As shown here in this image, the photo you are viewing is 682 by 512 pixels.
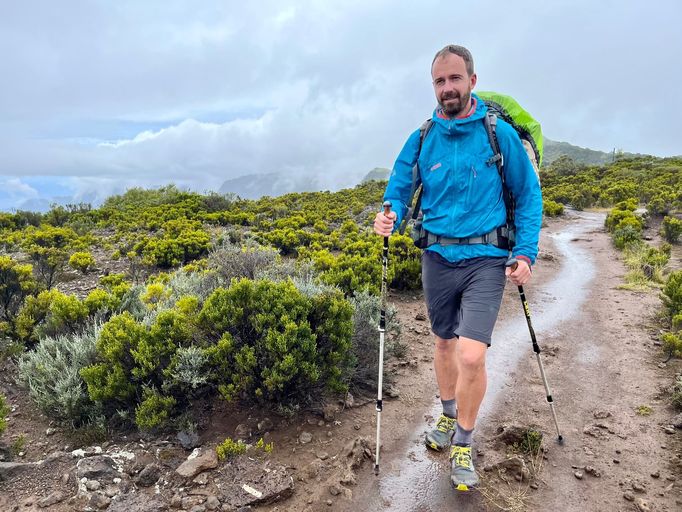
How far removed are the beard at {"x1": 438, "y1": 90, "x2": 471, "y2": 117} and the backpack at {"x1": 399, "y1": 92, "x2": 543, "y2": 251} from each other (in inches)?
6.6

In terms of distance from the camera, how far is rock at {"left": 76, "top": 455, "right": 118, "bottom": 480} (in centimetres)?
316

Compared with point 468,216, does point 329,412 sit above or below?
below

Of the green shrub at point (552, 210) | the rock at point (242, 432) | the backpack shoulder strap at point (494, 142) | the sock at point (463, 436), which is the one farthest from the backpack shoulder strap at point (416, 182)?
the green shrub at point (552, 210)

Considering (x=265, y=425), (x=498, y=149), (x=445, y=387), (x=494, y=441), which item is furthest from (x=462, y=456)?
(x=498, y=149)

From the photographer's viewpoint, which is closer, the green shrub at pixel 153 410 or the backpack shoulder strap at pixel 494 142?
the backpack shoulder strap at pixel 494 142

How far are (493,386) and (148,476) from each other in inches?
139

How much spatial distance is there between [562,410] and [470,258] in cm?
239

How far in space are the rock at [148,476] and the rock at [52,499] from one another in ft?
1.53

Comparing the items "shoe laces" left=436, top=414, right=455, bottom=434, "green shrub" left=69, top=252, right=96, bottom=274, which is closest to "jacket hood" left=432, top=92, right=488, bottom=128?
"shoe laces" left=436, top=414, right=455, bottom=434

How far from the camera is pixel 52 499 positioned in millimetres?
2982

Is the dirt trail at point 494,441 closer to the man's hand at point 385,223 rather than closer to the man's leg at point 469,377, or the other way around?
the man's leg at point 469,377

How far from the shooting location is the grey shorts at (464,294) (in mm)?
3039

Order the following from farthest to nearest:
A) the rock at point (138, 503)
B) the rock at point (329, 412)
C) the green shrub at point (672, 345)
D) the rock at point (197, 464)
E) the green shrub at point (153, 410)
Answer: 1. the green shrub at point (672, 345)
2. the rock at point (329, 412)
3. the green shrub at point (153, 410)
4. the rock at point (197, 464)
5. the rock at point (138, 503)

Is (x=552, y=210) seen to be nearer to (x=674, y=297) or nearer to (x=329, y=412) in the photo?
(x=674, y=297)
